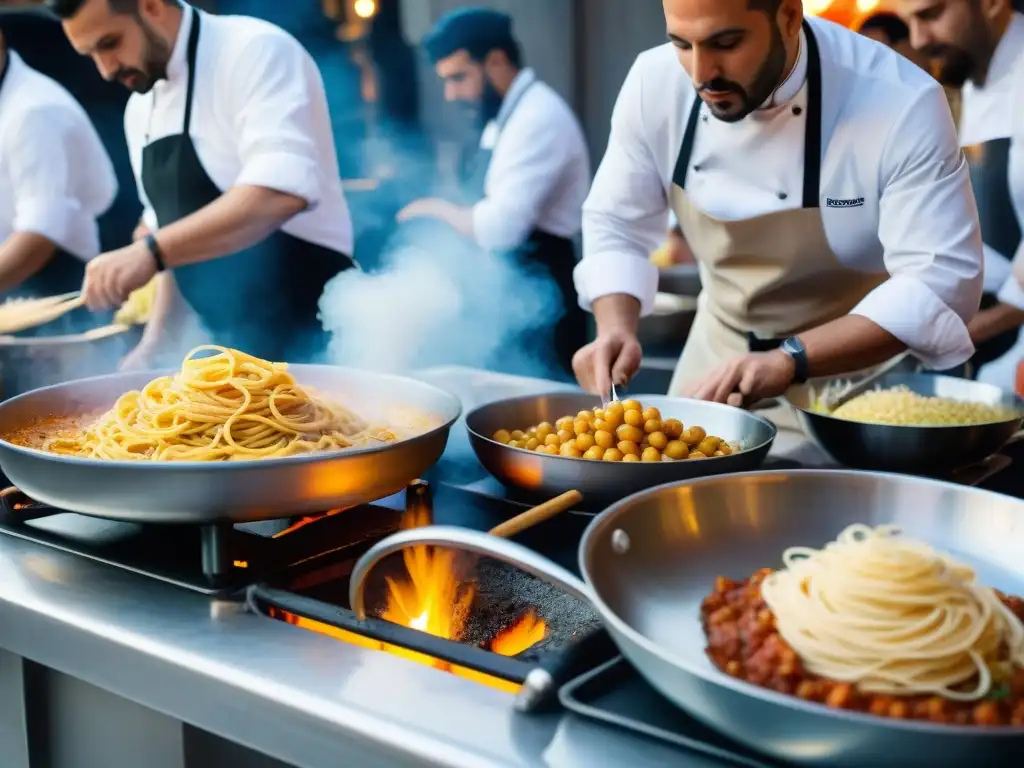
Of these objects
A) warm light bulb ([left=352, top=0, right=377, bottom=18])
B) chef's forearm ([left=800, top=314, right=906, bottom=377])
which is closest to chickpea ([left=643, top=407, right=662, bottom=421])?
chef's forearm ([left=800, top=314, right=906, bottom=377])

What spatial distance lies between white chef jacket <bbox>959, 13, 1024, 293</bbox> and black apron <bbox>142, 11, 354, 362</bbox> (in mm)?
2267

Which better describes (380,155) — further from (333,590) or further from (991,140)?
(333,590)

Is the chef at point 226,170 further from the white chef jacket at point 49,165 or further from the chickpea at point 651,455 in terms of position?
the chickpea at point 651,455

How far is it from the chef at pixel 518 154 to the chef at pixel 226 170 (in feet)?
3.79

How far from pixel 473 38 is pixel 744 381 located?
3.49m

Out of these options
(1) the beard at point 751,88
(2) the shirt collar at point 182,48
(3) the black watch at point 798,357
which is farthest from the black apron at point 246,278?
(3) the black watch at point 798,357

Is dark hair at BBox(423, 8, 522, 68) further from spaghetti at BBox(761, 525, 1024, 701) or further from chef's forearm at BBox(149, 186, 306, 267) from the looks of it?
spaghetti at BBox(761, 525, 1024, 701)

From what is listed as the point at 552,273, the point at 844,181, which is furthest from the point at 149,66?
the point at 844,181

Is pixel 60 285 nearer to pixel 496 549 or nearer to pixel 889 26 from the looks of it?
pixel 889 26

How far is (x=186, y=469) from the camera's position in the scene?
112 centimetres

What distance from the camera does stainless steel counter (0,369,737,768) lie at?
34.3 inches

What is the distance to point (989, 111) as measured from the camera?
11.3 feet

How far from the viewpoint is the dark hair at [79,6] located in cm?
334

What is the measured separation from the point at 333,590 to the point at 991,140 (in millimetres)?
3112
